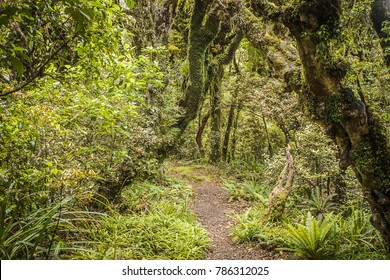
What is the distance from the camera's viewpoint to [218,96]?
14.7m

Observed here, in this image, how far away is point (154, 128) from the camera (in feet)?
29.1

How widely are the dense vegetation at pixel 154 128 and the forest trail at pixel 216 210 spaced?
0.89 ft

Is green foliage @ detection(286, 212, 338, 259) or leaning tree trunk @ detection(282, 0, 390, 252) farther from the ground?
leaning tree trunk @ detection(282, 0, 390, 252)

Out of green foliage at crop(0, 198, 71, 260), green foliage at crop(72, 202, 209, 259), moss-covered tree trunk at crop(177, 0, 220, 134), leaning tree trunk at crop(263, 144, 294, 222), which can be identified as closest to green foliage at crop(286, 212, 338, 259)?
leaning tree trunk at crop(263, 144, 294, 222)

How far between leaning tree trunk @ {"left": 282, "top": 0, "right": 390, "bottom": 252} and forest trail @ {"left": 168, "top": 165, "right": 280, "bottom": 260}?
2368 millimetres

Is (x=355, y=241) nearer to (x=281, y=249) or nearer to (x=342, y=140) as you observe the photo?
(x=281, y=249)

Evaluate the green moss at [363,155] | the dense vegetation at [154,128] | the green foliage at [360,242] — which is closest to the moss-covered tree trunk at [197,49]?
the dense vegetation at [154,128]

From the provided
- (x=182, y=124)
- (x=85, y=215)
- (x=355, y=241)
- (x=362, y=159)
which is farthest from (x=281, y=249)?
(x=182, y=124)

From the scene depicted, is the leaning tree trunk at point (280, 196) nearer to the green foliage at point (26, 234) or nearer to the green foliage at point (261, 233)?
the green foliage at point (261, 233)

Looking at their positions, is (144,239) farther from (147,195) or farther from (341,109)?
(341,109)

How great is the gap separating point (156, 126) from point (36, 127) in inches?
208

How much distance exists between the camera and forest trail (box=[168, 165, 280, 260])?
19.0ft

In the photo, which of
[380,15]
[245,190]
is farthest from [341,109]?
[245,190]

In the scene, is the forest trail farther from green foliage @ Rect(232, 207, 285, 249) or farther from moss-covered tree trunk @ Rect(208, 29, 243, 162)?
moss-covered tree trunk @ Rect(208, 29, 243, 162)
